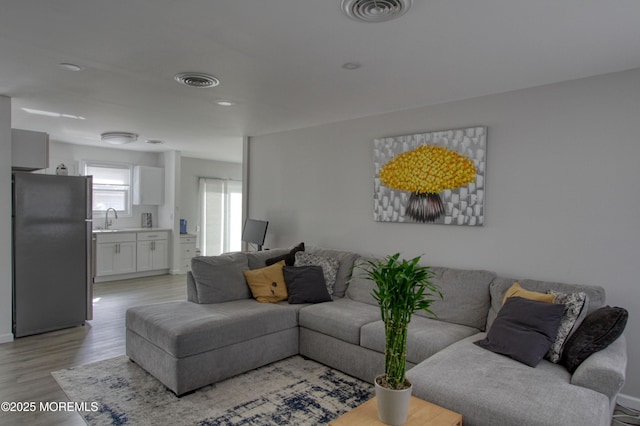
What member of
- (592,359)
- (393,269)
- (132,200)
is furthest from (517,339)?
(132,200)

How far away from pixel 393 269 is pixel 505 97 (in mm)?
2368

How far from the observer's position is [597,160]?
9.48ft

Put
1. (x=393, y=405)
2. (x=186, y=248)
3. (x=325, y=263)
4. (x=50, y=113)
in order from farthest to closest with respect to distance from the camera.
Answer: (x=186, y=248)
(x=50, y=113)
(x=325, y=263)
(x=393, y=405)

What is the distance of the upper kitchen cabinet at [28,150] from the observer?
405 centimetres

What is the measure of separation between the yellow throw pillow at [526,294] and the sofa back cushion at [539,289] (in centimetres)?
8

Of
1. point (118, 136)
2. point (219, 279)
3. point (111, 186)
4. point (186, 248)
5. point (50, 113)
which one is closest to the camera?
point (219, 279)

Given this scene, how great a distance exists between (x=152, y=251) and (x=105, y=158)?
1.93 m

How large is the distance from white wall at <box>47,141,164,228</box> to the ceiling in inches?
113

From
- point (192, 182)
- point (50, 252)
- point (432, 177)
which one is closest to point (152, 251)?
point (192, 182)

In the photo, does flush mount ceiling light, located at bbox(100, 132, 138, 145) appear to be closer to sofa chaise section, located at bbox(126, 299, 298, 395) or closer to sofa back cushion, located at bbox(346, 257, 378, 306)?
sofa chaise section, located at bbox(126, 299, 298, 395)

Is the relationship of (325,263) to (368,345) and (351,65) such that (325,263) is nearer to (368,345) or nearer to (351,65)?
(368,345)

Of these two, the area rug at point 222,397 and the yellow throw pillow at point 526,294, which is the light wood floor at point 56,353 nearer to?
the area rug at point 222,397

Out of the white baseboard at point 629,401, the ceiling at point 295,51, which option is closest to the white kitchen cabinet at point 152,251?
the ceiling at point 295,51

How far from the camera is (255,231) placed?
516cm
